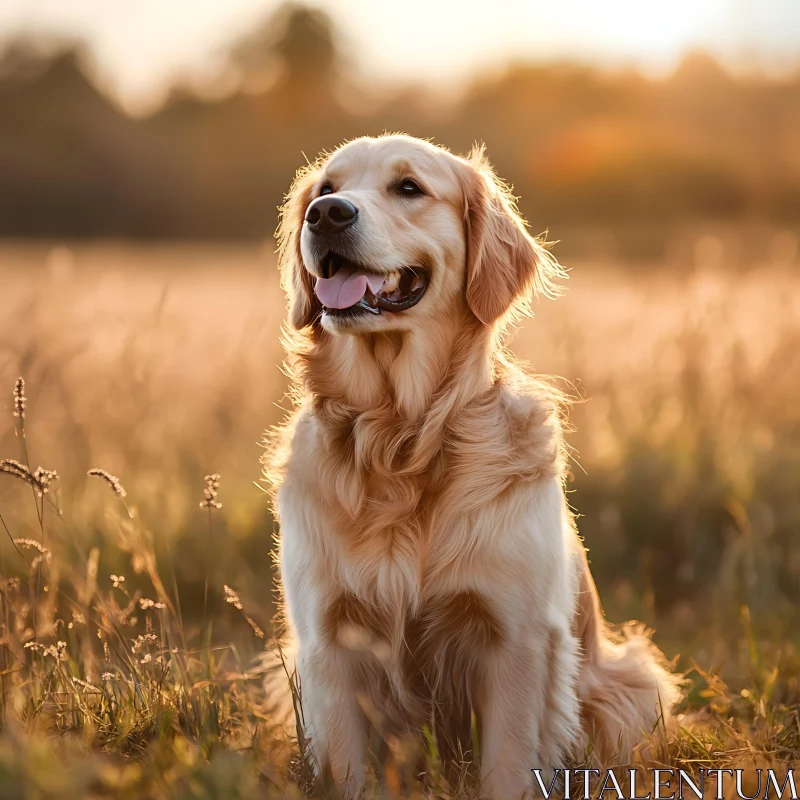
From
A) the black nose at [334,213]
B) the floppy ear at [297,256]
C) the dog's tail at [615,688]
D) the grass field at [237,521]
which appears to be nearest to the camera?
the grass field at [237,521]

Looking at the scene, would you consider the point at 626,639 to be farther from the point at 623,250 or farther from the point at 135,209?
the point at 135,209

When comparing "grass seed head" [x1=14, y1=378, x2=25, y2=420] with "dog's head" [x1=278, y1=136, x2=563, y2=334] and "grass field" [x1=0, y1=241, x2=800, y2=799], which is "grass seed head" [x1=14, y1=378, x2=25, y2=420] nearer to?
"grass field" [x1=0, y1=241, x2=800, y2=799]

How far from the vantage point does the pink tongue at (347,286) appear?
2.63 metres

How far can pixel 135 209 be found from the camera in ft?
92.3

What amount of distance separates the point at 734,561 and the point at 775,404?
1.92 metres

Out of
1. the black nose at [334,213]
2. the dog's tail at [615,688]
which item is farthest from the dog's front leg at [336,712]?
the black nose at [334,213]

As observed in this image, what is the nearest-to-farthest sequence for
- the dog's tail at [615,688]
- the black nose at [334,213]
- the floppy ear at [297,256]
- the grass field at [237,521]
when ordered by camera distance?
the grass field at [237,521] < the black nose at [334,213] < the dog's tail at [615,688] < the floppy ear at [297,256]

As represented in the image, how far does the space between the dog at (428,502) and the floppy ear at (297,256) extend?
0.01 metres

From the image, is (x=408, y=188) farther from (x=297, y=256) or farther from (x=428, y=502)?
(x=428, y=502)

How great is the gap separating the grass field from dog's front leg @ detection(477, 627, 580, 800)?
199 mm

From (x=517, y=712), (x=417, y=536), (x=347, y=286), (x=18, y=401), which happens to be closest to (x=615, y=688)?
(x=517, y=712)

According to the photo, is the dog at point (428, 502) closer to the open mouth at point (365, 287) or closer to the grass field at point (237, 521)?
the open mouth at point (365, 287)

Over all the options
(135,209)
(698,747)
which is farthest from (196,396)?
(135,209)

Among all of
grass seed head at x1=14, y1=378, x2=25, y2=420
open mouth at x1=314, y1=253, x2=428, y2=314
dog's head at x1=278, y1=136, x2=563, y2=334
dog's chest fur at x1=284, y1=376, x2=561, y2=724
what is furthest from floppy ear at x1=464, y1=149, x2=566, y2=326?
grass seed head at x1=14, y1=378, x2=25, y2=420
